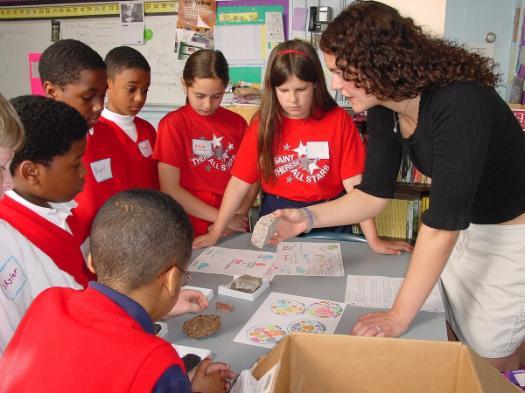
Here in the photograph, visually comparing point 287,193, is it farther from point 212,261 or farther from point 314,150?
point 212,261

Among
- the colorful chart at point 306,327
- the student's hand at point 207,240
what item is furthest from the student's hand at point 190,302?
the student's hand at point 207,240

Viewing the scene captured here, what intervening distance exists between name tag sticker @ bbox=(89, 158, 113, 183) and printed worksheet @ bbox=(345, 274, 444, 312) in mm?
933

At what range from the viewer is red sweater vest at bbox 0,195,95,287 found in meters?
1.12

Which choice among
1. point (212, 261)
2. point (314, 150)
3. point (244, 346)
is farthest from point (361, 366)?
point (314, 150)

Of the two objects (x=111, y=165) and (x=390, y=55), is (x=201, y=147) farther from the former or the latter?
(x=390, y=55)

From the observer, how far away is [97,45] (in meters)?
3.80

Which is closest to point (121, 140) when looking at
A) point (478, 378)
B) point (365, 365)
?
point (365, 365)

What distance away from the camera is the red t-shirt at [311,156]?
1928 millimetres

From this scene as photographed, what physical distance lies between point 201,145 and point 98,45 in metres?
2.23

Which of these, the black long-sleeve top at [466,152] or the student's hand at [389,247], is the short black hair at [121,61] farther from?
the student's hand at [389,247]

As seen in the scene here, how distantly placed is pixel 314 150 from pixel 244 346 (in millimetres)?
1006

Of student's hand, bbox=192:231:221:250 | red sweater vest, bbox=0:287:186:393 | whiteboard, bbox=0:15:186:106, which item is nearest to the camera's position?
red sweater vest, bbox=0:287:186:393

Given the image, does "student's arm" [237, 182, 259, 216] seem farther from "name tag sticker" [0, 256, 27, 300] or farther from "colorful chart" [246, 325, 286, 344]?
"name tag sticker" [0, 256, 27, 300]

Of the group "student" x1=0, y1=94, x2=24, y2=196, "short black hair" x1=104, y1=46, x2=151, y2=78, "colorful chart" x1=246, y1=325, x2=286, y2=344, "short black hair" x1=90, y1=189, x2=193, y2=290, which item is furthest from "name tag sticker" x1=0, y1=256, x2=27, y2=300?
"short black hair" x1=104, y1=46, x2=151, y2=78
